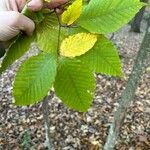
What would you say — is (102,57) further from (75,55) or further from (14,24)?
(14,24)

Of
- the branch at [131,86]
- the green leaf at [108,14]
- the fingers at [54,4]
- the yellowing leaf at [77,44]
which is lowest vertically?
the branch at [131,86]

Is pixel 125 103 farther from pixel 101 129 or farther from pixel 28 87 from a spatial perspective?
pixel 28 87

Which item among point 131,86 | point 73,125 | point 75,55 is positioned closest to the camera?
point 75,55

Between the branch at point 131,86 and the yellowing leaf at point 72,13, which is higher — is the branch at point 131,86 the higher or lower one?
the lower one

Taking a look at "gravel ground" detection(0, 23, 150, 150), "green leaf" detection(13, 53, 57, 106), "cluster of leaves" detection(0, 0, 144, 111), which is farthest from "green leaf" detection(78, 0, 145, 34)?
"gravel ground" detection(0, 23, 150, 150)

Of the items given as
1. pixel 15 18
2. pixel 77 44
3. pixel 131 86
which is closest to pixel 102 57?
pixel 77 44

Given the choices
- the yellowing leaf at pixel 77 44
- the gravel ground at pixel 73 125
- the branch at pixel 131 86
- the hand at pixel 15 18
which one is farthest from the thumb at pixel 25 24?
the gravel ground at pixel 73 125

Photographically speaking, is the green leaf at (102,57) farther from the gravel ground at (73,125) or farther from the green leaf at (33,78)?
the gravel ground at (73,125)
